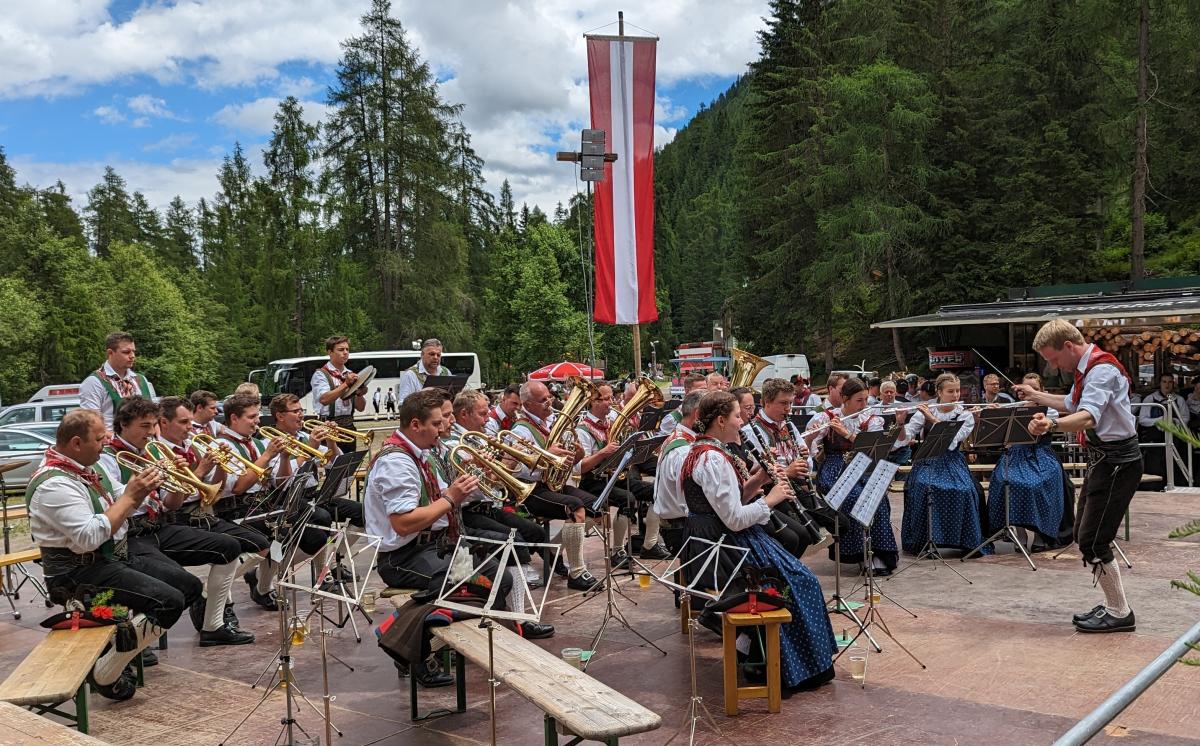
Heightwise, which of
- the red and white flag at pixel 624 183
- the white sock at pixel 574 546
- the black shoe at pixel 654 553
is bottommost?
the black shoe at pixel 654 553

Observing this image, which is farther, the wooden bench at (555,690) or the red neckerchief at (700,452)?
the red neckerchief at (700,452)

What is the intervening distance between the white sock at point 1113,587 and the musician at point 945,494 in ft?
8.16

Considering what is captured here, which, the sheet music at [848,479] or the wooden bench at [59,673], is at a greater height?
the sheet music at [848,479]

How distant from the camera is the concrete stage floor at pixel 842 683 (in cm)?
480

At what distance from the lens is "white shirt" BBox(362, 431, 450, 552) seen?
5.28 metres

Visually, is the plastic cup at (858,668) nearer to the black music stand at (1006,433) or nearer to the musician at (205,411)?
the black music stand at (1006,433)

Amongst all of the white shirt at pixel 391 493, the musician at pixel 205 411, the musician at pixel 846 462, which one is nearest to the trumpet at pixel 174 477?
the white shirt at pixel 391 493

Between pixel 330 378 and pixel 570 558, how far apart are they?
3406 mm

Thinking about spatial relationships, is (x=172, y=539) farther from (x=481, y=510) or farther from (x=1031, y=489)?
(x=1031, y=489)

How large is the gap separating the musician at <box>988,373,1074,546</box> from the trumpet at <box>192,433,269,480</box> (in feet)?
22.0

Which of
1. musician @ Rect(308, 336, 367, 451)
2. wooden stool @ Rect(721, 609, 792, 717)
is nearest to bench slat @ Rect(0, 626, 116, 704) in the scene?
wooden stool @ Rect(721, 609, 792, 717)

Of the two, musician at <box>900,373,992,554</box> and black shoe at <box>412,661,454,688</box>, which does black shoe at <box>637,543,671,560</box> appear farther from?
black shoe at <box>412,661,454,688</box>

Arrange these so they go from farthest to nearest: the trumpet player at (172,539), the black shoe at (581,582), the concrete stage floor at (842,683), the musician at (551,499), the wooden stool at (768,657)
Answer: the black shoe at (581,582) → the musician at (551,499) → the trumpet player at (172,539) → the wooden stool at (768,657) → the concrete stage floor at (842,683)

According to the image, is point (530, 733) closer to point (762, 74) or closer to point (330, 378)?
point (330, 378)
